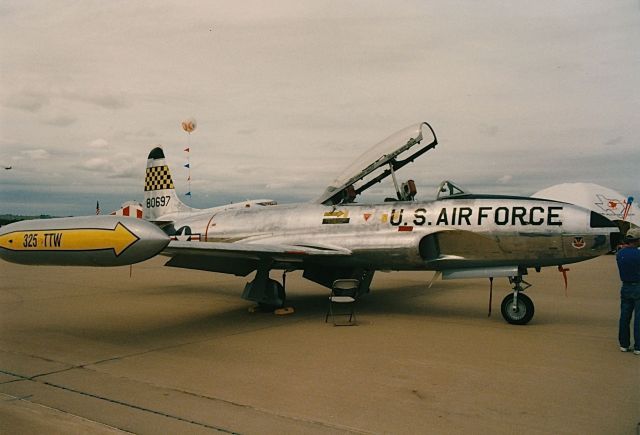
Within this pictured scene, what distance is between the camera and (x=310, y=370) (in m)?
5.15

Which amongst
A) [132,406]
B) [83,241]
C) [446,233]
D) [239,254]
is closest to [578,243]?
[446,233]

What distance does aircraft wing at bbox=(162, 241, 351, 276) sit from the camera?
23.5 ft

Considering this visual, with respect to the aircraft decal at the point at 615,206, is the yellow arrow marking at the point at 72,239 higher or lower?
lower

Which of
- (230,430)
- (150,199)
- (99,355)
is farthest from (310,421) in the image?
(150,199)

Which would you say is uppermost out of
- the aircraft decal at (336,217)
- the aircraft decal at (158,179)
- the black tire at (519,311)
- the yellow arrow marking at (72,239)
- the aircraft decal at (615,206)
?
the aircraft decal at (615,206)

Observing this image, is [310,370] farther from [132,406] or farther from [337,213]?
[337,213]

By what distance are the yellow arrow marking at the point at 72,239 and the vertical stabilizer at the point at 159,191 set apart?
23.1 feet

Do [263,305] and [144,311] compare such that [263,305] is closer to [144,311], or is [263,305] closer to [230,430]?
[144,311]

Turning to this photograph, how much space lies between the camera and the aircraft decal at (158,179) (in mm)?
13367

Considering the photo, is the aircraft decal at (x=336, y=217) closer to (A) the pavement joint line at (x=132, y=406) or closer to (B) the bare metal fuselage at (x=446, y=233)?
(B) the bare metal fuselage at (x=446, y=233)

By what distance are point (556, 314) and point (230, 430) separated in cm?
700

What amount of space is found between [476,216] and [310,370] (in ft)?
12.9

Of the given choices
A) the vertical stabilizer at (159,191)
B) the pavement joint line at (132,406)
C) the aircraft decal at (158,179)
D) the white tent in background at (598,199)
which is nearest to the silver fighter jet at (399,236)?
the pavement joint line at (132,406)

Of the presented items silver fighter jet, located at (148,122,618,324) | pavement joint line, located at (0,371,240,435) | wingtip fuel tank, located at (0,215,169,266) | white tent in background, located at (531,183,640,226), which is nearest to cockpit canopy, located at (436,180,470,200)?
silver fighter jet, located at (148,122,618,324)
